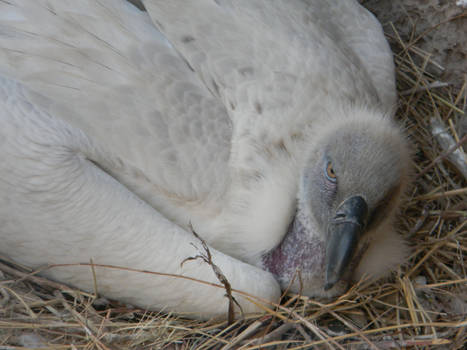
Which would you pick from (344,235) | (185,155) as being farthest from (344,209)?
(185,155)

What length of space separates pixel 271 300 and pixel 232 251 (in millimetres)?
262

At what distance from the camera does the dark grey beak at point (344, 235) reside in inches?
81.9

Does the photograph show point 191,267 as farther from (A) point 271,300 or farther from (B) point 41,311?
(B) point 41,311

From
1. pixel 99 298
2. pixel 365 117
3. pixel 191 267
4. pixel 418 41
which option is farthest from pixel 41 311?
pixel 418 41

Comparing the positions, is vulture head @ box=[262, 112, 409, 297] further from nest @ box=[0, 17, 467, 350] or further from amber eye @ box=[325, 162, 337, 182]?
nest @ box=[0, 17, 467, 350]

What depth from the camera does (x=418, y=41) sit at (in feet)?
11.1

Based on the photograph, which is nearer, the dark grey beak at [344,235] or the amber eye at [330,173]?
the dark grey beak at [344,235]

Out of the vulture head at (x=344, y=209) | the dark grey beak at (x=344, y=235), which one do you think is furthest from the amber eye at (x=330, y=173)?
the dark grey beak at (x=344, y=235)

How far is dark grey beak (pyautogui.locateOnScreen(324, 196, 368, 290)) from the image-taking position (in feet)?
6.82

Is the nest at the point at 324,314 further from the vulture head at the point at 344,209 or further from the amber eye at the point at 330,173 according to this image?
the amber eye at the point at 330,173

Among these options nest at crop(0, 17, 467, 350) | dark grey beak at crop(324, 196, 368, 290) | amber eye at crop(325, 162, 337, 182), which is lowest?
nest at crop(0, 17, 467, 350)

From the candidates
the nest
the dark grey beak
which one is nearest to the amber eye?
the dark grey beak

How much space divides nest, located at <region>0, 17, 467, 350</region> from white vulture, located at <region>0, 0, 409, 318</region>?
0.27 ft

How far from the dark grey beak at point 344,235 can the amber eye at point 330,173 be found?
4.5 inches
